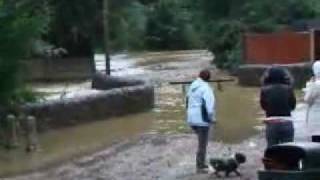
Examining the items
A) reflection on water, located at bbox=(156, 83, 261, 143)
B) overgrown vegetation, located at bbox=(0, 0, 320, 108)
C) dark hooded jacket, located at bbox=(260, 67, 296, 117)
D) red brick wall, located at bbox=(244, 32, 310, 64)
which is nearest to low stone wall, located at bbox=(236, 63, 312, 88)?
reflection on water, located at bbox=(156, 83, 261, 143)

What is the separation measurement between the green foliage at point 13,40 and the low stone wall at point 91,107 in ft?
6.39

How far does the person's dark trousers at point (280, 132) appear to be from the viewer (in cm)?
1262

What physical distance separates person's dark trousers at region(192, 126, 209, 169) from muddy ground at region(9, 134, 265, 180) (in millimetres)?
196

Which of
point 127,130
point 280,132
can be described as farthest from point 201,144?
point 127,130

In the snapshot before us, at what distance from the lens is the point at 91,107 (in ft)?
82.3

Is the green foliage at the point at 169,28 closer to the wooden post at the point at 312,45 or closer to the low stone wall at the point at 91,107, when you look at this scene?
the wooden post at the point at 312,45

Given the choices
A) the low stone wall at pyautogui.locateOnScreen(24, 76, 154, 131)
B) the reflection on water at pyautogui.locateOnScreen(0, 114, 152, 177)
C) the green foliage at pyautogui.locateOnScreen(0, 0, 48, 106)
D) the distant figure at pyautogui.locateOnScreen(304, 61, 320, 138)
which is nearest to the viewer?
the distant figure at pyautogui.locateOnScreen(304, 61, 320, 138)

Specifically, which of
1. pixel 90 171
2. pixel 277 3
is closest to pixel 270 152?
pixel 90 171

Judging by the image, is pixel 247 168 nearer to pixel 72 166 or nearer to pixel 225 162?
pixel 225 162

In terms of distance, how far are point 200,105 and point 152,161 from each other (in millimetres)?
2875

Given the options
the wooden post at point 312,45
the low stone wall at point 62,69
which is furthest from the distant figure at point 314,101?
the low stone wall at point 62,69

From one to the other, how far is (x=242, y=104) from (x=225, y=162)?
1450cm

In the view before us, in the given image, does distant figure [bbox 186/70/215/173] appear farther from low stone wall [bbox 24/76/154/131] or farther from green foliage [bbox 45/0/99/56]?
green foliage [bbox 45/0/99/56]

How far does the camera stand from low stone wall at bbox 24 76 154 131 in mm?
22938
